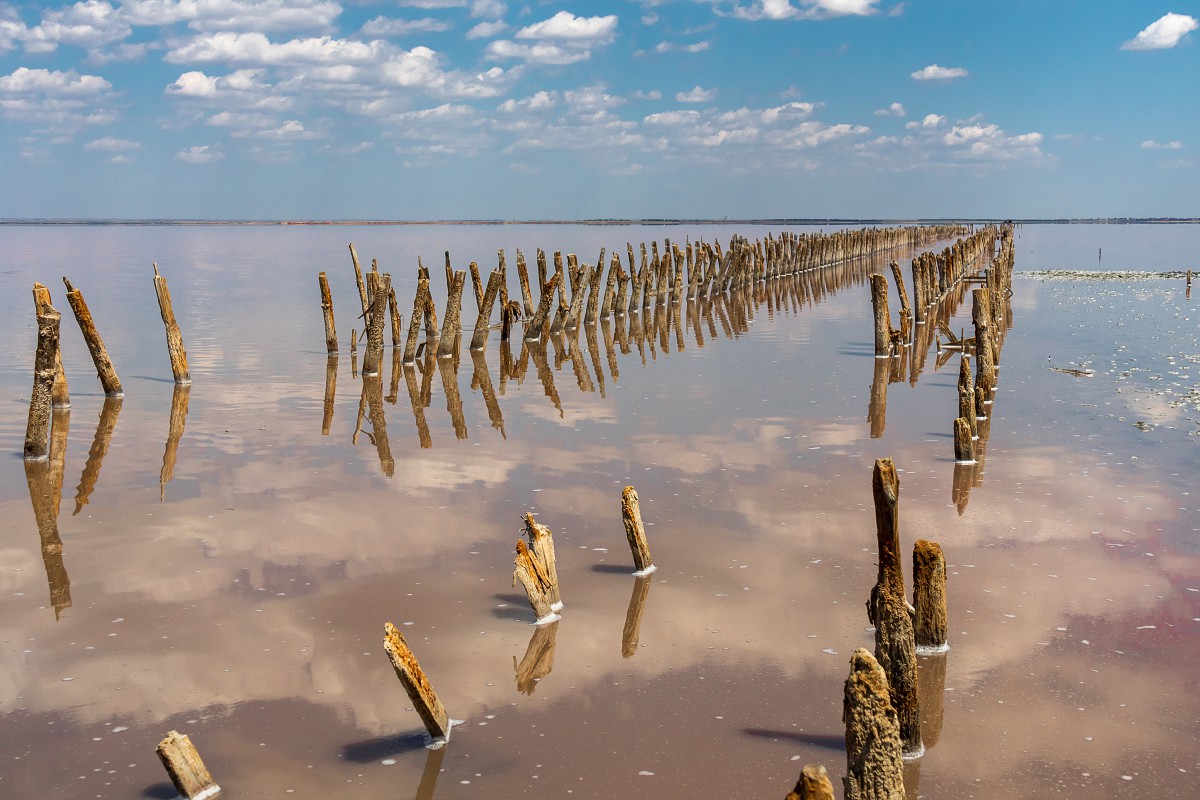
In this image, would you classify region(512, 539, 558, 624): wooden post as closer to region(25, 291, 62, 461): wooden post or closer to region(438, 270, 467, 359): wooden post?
region(25, 291, 62, 461): wooden post

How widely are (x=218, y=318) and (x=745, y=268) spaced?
50.6 feet

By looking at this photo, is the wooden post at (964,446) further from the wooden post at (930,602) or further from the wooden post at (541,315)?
the wooden post at (541,315)

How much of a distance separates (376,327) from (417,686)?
1132 cm

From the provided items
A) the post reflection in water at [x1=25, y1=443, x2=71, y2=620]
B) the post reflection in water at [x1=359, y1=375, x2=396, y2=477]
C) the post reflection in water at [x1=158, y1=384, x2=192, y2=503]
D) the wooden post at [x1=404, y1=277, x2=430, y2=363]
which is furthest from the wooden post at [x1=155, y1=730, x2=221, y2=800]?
the wooden post at [x1=404, y1=277, x2=430, y2=363]

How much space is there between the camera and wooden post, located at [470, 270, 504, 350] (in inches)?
730

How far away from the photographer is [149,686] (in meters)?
5.87

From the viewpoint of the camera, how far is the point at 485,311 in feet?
61.2

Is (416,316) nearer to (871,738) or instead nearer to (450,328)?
(450,328)

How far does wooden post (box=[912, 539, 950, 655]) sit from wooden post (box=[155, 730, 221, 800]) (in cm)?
349

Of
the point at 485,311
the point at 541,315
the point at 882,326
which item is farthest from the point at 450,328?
the point at 882,326

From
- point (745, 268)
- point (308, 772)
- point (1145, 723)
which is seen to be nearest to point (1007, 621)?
point (1145, 723)

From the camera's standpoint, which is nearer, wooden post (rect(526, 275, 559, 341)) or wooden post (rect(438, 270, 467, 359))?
wooden post (rect(438, 270, 467, 359))

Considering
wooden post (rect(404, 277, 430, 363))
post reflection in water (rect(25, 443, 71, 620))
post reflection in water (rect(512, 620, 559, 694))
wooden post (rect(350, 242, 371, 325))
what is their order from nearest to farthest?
post reflection in water (rect(512, 620, 559, 694)), post reflection in water (rect(25, 443, 71, 620)), wooden post (rect(350, 242, 371, 325)), wooden post (rect(404, 277, 430, 363))

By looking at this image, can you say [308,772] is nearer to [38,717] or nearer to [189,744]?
[189,744]
